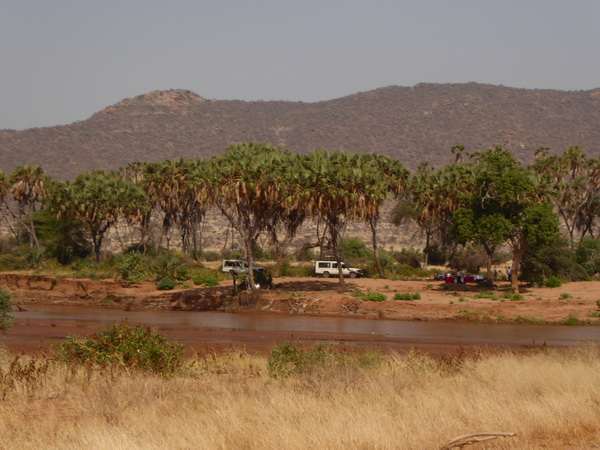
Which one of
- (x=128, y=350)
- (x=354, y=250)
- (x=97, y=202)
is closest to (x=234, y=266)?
(x=97, y=202)

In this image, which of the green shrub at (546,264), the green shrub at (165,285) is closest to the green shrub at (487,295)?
the green shrub at (546,264)

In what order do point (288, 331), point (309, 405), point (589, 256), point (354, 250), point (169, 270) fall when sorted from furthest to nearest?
point (354, 250) → point (589, 256) → point (169, 270) → point (288, 331) → point (309, 405)

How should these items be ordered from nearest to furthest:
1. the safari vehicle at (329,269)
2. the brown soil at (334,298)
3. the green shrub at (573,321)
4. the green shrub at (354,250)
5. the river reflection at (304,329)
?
the river reflection at (304,329)
the green shrub at (573,321)
the brown soil at (334,298)
the safari vehicle at (329,269)
the green shrub at (354,250)

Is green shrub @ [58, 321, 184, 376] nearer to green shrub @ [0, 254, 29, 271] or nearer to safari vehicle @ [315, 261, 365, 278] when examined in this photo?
safari vehicle @ [315, 261, 365, 278]

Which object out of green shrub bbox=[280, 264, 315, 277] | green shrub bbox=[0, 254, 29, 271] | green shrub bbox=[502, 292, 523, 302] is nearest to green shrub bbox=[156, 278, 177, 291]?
green shrub bbox=[280, 264, 315, 277]

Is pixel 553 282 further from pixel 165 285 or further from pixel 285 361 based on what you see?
pixel 285 361

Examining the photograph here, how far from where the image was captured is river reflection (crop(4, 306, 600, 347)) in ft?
95.8

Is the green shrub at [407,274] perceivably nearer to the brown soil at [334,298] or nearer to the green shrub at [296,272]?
the brown soil at [334,298]

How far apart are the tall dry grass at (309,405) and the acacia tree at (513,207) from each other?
27.8m

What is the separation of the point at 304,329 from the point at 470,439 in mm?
22527

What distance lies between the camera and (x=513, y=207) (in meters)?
45.8

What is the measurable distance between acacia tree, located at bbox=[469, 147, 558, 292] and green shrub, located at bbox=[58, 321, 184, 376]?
101 ft

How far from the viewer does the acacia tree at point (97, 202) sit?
61.3 m

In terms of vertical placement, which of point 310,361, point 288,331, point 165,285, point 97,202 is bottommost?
point 288,331
